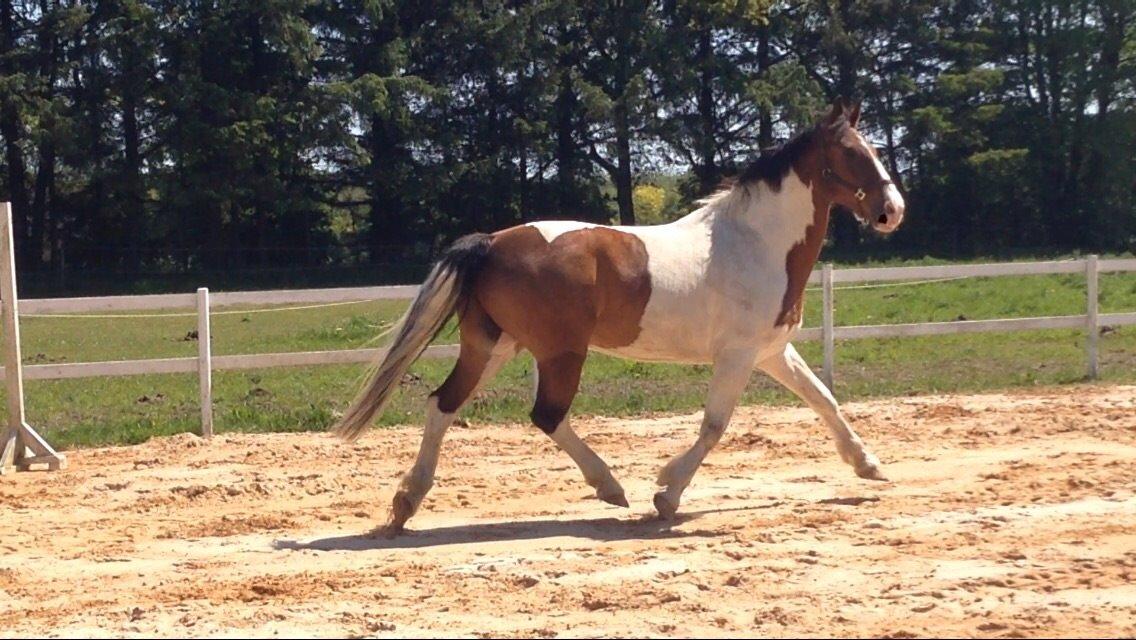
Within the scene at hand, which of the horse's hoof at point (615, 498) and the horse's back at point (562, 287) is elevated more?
the horse's back at point (562, 287)

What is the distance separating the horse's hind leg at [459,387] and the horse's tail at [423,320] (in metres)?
0.18

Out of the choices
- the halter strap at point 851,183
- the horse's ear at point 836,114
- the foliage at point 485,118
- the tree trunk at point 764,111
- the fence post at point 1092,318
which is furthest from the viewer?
the tree trunk at point 764,111

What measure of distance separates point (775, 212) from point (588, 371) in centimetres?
708

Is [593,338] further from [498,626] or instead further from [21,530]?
[21,530]

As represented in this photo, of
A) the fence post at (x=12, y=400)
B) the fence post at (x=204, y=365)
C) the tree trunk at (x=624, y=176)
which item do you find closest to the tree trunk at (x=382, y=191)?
the tree trunk at (x=624, y=176)

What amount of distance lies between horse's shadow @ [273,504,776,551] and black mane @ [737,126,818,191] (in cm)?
205

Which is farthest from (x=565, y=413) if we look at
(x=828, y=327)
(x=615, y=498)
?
(x=828, y=327)

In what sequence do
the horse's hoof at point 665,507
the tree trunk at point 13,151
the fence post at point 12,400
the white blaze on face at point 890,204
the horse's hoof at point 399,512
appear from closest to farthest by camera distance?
the horse's hoof at point 399,512 < the horse's hoof at point 665,507 < the white blaze on face at point 890,204 < the fence post at point 12,400 < the tree trunk at point 13,151

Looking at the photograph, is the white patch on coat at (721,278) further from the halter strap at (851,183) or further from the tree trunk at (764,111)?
the tree trunk at (764,111)

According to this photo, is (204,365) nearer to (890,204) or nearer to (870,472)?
(870,472)

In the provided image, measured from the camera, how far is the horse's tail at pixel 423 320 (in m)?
6.73

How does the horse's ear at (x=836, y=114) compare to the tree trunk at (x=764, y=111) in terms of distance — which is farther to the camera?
the tree trunk at (x=764, y=111)

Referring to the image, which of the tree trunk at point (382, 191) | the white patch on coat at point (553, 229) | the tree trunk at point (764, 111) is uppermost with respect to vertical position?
the tree trunk at point (764, 111)

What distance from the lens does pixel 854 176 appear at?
23.5ft
